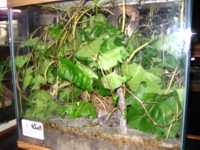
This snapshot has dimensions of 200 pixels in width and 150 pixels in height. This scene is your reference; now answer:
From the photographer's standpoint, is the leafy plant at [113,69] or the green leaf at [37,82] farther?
the green leaf at [37,82]

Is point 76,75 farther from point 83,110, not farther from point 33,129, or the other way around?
point 33,129

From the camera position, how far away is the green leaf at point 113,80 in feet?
2.38

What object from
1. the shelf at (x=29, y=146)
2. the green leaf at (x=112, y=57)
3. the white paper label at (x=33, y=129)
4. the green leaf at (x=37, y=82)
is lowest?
the shelf at (x=29, y=146)

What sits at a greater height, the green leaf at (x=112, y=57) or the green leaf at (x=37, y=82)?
the green leaf at (x=112, y=57)

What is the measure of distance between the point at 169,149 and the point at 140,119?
129mm

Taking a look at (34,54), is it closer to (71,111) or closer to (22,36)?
(22,36)

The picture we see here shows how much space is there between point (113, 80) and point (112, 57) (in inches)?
2.8

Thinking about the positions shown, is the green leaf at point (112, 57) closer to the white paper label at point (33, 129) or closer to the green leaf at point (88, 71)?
the green leaf at point (88, 71)

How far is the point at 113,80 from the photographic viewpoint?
0.73 m

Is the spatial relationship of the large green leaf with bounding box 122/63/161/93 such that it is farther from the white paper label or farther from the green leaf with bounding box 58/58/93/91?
the white paper label

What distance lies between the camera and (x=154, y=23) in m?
0.73

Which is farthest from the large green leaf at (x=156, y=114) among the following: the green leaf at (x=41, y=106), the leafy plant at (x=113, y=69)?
the green leaf at (x=41, y=106)

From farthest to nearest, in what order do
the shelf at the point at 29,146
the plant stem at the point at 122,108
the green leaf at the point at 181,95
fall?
the shelf at the point at 29,146 < the plant stem at the point at 122,108 < the green leaf at the point at 181,95

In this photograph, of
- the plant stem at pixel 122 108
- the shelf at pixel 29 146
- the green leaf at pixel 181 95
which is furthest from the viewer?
the shelf at pixel 29 146
